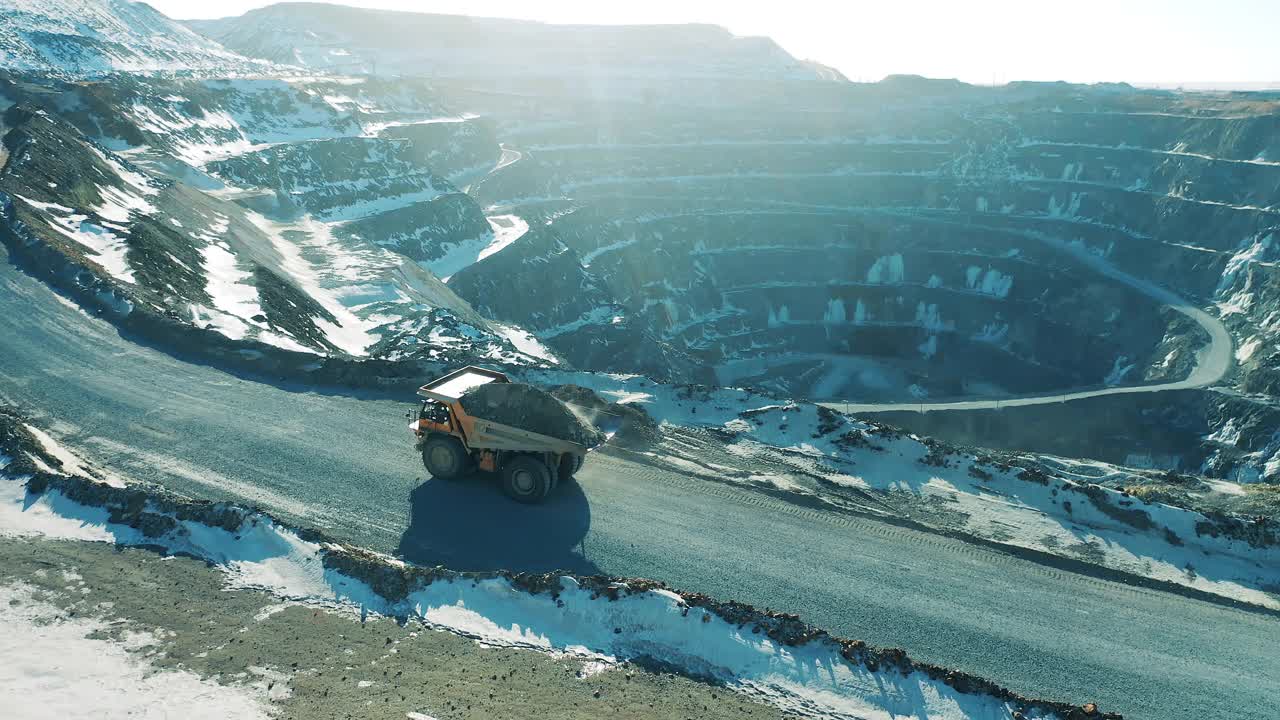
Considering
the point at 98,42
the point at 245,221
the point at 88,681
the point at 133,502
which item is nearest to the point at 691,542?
the point at 88,681

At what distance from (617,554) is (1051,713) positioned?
29.8 feet

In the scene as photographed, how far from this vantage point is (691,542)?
19.3 meters

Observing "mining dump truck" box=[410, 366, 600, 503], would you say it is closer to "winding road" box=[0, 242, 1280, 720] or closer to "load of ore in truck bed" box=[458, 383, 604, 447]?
"load of ore in truck bed" box=[458, 383, 604, 447]

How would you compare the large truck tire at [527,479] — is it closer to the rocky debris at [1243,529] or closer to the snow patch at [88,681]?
the snow patch at [88,681]

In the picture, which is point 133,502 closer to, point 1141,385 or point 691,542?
point 691,542

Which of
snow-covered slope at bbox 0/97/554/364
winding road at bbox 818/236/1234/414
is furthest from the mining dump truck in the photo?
winding road at bbox 818/236/1234/414

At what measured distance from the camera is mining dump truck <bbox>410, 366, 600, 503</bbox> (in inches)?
755

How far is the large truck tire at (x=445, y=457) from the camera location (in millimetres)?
19828

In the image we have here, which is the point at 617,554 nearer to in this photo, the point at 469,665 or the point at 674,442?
the point at 469,665

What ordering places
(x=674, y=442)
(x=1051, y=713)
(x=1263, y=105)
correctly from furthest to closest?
(x=1263, y=105)
(x=674, y=442)
(x=1051, y=713)

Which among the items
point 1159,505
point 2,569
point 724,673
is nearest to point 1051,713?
point 724,673

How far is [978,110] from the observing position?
14388 centimetres

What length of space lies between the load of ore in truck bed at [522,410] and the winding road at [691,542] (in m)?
2.14

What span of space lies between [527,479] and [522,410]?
5.69 feet
